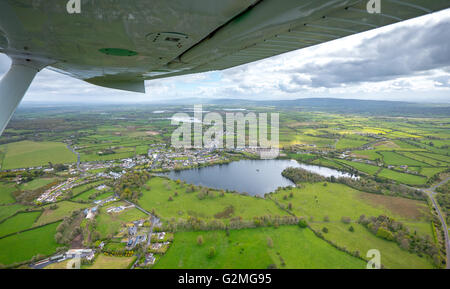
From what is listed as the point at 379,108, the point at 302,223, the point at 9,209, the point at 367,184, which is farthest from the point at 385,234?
the point at 379,108

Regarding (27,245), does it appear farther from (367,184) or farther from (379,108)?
(379,108)

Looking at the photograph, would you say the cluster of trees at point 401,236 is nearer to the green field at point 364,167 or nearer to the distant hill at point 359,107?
the green field at point 364,167

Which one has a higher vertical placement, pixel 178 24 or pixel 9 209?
pixel 178 24

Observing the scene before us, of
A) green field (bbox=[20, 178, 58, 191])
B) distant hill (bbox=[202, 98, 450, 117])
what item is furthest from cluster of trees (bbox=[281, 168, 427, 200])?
distant hill (bbox=[202, 98, 450, 117])

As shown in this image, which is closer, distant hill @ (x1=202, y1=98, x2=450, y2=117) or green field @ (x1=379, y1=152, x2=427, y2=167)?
green field @ (x1=379, y1=152, x2=427, y2=167)

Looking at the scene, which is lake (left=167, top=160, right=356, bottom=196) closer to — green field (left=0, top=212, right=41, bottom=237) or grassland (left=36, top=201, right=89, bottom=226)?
grassland (left=36, top=201, right=89, bottom=226)

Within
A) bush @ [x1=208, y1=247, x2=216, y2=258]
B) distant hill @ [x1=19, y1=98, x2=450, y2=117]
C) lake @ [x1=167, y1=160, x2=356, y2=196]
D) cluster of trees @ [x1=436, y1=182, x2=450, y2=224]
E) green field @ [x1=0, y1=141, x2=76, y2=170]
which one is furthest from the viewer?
distant hill @ [x1=19, y1=98, x2=450, y2=117]
